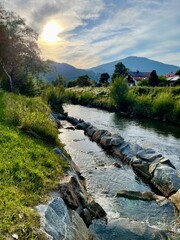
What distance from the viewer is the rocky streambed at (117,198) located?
8.42 meters

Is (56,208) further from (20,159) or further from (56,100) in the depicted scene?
(56,100)

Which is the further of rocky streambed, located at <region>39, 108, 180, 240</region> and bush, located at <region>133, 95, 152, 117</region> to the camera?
bush, located at <region>133, 95, 152, 117</region>

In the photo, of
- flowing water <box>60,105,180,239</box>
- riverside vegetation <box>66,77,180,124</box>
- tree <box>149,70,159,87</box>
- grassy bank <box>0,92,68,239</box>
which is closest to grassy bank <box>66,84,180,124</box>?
riverside vegetation <box>66,77,180,124</box>

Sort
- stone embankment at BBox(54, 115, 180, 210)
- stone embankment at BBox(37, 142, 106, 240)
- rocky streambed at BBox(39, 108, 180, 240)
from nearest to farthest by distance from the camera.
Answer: stone embankment at BBox(37, 142, 106, 240) < rocky streambed at BBox(39, 108, 180, 240) < stone embankment at BBox(54, 115, 180, 210)

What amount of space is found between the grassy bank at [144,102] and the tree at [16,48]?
1726 cm

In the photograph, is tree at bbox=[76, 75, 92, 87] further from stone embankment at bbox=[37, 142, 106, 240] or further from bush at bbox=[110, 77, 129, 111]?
stone embankment at bbox=[37, 142, 106, 240]

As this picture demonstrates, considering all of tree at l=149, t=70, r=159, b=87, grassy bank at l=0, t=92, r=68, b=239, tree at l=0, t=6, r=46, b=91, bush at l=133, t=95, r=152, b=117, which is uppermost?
tree at l=0, t=6, r=46, b=91

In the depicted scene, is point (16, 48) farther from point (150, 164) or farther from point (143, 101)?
point (150, 164)

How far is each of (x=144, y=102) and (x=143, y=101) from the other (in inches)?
10.4

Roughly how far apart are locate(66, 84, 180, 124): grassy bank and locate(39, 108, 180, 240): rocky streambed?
69.7 ft

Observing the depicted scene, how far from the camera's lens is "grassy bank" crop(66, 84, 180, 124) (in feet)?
134

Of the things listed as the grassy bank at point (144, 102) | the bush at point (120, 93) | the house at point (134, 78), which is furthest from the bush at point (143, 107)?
the house at point (134, 78)

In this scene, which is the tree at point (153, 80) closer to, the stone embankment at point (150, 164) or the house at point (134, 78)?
the house at point (134, 78)

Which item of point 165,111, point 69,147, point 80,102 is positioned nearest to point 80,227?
point 69,147
